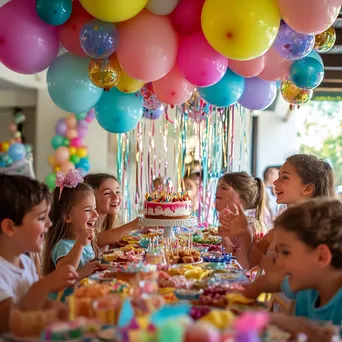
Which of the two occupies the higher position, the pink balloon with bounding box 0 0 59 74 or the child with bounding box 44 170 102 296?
the pink balloon with bounding box 0 0 59 74

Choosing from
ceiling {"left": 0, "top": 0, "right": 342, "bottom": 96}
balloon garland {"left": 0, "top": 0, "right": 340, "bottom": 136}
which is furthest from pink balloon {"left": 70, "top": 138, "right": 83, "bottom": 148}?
balloon garland {"left": 0, "top": 0, "right": 340, "bottom": 136}

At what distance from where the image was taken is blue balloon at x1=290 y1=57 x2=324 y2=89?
12.2 ft

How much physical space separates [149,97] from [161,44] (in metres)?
0.87

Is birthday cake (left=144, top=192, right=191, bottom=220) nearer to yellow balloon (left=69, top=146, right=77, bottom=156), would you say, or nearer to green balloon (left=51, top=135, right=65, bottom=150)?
yellow balloon (left=69, top=146, right=77, bottom=156)

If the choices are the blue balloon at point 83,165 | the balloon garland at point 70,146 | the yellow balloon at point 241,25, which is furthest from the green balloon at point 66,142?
the yellow balloon at point 241,25

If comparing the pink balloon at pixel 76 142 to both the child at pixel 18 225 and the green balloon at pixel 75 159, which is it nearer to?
the green balloon at pixel 75 159

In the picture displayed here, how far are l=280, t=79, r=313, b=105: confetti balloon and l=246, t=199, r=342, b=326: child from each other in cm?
228

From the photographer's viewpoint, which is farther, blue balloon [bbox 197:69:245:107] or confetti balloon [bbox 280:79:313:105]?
confetti balloon [bbox 280:79:313:105]

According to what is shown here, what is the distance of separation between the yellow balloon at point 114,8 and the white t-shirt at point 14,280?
63.8 inches

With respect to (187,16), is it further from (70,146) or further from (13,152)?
(70,146)

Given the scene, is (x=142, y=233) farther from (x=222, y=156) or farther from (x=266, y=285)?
(x=266, y=285)

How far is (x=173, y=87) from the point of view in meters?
3.88

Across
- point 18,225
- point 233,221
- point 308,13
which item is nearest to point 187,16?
point 308,13

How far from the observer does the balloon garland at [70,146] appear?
8492mm
